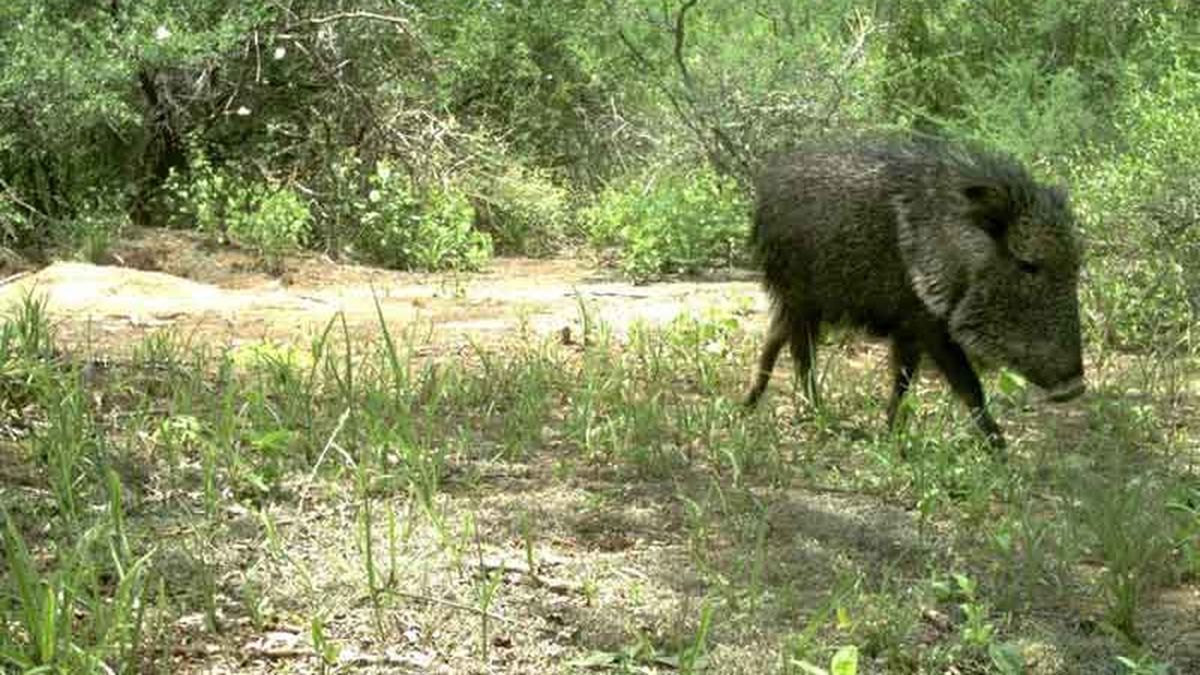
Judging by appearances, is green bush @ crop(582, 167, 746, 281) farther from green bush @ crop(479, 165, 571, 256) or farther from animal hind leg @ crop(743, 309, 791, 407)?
animal hind leg @ crop(743, 309, 791, 407)

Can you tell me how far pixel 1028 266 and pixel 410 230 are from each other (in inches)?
195

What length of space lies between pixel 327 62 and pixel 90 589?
21.8ft

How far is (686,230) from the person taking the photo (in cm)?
811

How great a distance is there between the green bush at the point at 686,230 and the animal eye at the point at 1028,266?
3.73m

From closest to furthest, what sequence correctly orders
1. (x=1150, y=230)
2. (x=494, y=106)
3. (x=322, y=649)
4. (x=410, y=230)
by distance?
1. (x=322, y=649)
2. (x=1150, y=230)
3. (x=410, y=230)
4. (x=494, y=106)

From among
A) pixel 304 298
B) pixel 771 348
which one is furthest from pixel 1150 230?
pixel 304 298

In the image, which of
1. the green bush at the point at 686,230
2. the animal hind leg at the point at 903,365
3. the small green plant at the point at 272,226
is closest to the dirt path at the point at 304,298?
the small green plant at the point at 272,226

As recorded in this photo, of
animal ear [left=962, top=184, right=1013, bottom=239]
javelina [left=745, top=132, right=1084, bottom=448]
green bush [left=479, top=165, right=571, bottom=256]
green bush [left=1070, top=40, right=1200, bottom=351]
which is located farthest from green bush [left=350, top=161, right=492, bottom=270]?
animal ear [left=962, top=184, right=1013, bottom=239]

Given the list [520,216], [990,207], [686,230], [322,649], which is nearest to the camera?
[322,649]

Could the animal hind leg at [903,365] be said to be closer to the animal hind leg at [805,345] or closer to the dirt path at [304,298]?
the animal hind leg at [805,345]

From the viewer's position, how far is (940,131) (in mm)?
8891

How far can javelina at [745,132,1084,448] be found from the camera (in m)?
4.40

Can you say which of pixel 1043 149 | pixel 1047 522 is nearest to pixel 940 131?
pixel 1043 149

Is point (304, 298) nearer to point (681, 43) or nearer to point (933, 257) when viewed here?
point (681, 43)
